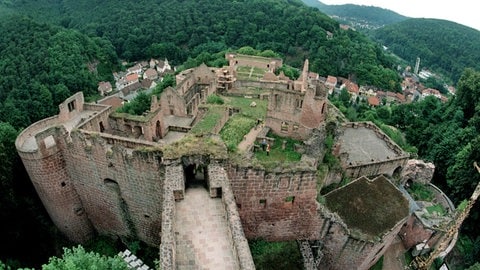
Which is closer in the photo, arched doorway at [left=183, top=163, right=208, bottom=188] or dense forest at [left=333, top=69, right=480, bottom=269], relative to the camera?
arched doorway at [left=183, top=163, right=208, bottom=188]

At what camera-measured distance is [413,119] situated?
50.1 m

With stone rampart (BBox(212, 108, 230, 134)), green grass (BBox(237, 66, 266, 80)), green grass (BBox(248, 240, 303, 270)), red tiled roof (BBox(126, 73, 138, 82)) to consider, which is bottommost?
red tiled roof (BBox(126, 73, 138, 82))

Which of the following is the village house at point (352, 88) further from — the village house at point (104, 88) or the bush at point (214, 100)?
the village house at point (104, 88)

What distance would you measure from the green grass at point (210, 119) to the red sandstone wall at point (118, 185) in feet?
31.3

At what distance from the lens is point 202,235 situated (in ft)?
37.4

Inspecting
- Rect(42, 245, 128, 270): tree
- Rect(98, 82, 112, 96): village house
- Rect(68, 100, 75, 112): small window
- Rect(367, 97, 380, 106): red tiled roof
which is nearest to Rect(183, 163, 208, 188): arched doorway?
Rect(42, 245, 128, 270): tree

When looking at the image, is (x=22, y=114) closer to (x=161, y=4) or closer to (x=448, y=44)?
(x=161, y=4)

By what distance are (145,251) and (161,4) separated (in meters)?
103

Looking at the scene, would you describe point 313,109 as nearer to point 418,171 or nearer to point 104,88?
point 418,171

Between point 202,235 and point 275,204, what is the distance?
4.80m

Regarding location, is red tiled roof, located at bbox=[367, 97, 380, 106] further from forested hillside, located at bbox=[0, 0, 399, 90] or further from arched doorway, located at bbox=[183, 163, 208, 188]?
arched doorway, located at bbox=[183, 163, 208, 188]

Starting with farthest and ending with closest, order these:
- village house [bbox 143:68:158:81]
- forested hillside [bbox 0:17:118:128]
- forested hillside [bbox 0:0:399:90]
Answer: forested hillside [bbox 0:0:399:90]
village house [bbox 143:68:158:81]
forested hillside [bbox 0:17:118:128]

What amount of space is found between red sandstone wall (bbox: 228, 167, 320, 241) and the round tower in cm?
1062

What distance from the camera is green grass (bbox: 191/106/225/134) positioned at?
2812 centimetres
